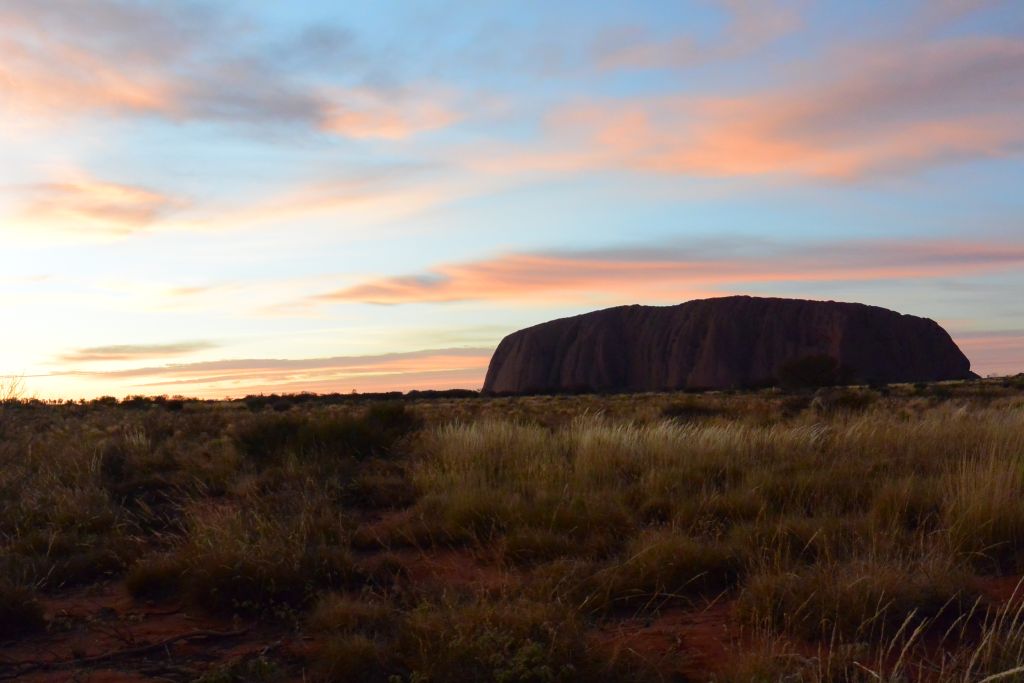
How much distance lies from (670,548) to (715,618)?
29.8 inches

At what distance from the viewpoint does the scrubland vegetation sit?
14.7ft

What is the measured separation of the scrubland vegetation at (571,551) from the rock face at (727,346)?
82444 mm

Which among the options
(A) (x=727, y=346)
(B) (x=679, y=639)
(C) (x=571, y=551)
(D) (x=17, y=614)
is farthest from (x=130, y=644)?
(A) (x=727, y=346)

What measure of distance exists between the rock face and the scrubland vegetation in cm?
8244

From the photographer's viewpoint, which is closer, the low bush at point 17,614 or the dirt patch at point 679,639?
the dirt patch at point 679,639

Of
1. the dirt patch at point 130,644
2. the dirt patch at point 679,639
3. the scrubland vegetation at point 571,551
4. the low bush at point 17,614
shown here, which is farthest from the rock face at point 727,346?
the dirt patch at point 679,639

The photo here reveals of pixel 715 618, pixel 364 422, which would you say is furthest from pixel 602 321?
pixel 715 618

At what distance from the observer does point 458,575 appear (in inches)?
246

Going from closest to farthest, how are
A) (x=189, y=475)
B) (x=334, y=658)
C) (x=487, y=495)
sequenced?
1. (x=334, y=658)
2. (x=487, y=495)
3. (x=189, y=475)

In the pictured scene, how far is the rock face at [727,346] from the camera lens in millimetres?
98250

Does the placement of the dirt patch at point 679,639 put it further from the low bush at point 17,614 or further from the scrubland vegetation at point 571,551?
the low bush at point 17,614

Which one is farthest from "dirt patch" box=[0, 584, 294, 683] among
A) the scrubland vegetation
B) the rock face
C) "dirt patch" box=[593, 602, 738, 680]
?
the rock face

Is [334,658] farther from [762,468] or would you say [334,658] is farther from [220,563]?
[762,468]

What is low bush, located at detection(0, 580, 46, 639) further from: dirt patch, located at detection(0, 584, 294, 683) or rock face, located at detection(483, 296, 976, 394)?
rock face, located at detection(483, 296, 976, 394)
